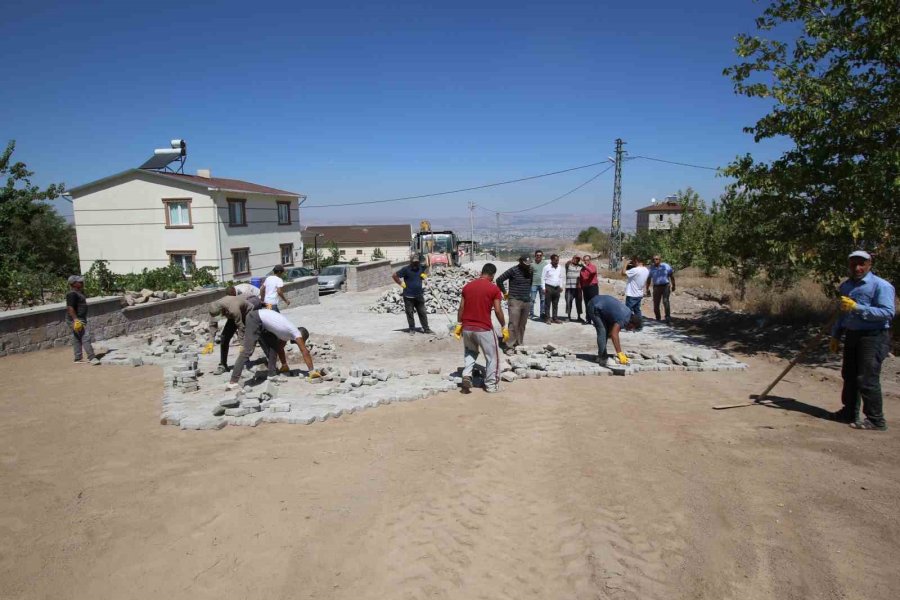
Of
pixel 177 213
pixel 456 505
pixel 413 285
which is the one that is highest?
pixel 177 213

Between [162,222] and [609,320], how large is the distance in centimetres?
2311

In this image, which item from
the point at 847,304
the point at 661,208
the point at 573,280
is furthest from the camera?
the point at 661,208

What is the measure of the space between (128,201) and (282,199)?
753cm

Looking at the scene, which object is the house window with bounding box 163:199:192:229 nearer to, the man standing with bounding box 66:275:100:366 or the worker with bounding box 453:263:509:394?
the man standing with bounding box 66:275:100:366

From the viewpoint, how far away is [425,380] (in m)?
7.74

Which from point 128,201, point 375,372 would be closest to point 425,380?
point 375,372

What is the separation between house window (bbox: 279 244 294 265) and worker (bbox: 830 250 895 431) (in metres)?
27.4

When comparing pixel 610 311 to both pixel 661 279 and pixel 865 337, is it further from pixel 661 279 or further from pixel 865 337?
pixel 661 279

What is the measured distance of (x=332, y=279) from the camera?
2372 cm

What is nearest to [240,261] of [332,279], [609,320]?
[332,279]

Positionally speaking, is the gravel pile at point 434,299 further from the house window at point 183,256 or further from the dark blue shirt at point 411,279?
the house window at point 183,256

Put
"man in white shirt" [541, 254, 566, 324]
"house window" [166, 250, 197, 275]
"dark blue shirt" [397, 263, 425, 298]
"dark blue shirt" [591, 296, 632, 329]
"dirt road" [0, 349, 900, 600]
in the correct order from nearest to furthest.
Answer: "dirt road" [0, 349, 900, 600] → "dark blue shirt" [591, 296, 632, 329] → "dark blue shirt" [397, 263, 425, 298] → "man in white shirt" [541, 254, 566, 324] → "house window" [166, 250, 197, 275]

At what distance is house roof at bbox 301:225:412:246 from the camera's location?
58406 mm

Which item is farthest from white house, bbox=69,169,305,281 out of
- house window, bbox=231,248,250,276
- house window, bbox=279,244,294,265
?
house window, bbox=279,244,294,265
